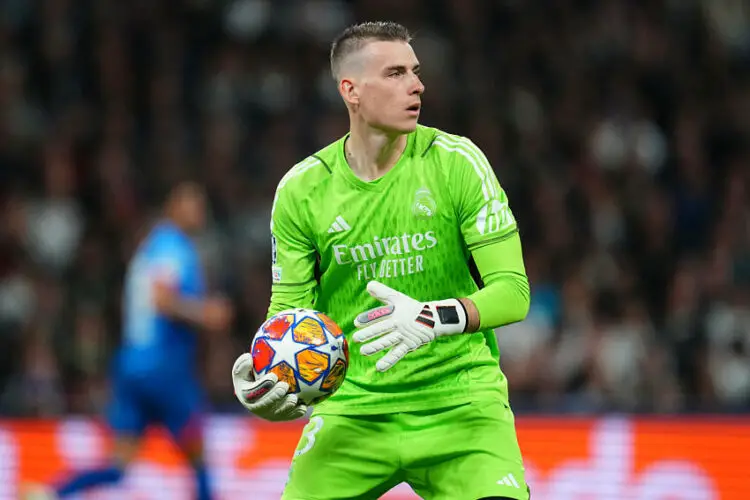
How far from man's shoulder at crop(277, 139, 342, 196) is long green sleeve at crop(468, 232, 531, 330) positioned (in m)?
0.70

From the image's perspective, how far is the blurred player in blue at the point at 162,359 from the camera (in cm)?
909

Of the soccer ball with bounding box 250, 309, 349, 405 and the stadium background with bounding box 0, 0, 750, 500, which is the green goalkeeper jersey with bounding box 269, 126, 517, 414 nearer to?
the soccer ball with bounding box 250, 309, 349, 405

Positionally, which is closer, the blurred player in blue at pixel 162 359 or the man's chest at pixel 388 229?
the man's chest at pixel 388 229

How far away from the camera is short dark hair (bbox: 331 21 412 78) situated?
4.92 meters

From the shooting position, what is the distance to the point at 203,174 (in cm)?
1305

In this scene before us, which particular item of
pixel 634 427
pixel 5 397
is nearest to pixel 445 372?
pixel 634 427

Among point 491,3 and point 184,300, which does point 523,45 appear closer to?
point 491,3

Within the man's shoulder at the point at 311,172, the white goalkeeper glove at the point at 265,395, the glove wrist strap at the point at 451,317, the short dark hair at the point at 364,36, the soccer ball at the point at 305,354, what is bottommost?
the white goalkeeper glove at the point at 265,395

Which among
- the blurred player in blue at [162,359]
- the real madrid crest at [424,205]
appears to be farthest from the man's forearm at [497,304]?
the blurred player in blue at [162,359]

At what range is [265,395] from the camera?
4531mm

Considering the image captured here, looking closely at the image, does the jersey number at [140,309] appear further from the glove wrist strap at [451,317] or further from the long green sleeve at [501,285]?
the glove wrist strap at [451,317]

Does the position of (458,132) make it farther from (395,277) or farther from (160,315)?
(395,277)

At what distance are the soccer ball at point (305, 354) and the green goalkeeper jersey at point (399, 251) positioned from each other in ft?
0.81

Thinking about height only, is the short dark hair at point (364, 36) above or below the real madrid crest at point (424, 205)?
above
